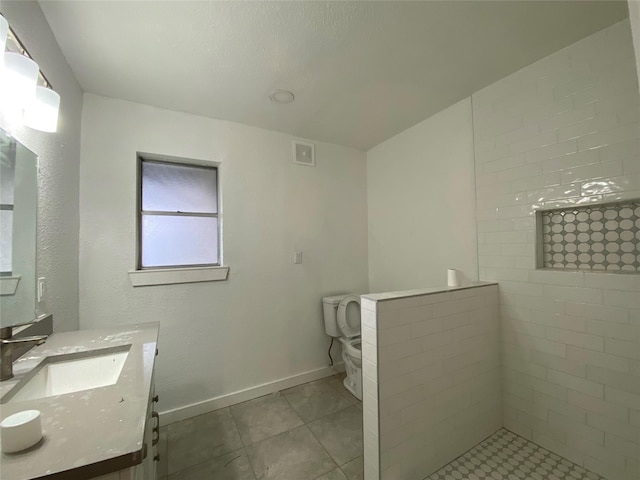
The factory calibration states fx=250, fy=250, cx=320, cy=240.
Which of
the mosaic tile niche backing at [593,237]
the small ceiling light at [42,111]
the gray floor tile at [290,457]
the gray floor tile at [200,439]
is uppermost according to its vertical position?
the small ceiling light at [42,111]

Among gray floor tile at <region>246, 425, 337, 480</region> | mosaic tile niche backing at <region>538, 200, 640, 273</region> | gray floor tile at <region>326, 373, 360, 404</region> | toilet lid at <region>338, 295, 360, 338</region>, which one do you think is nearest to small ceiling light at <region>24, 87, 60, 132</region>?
gray floor tile at <region>246, 425, 337, 480</region>

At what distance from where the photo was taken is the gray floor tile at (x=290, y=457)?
4.74 ft

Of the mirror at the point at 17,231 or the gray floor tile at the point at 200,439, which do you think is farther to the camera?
the gray floor tile at the point at 200,439

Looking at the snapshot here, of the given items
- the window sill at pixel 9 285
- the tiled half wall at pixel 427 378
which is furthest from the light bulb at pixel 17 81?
the tiled half wall at pixel 427 378

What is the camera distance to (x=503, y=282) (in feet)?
5.66

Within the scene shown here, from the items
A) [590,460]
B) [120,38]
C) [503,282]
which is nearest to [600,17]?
[503,282]

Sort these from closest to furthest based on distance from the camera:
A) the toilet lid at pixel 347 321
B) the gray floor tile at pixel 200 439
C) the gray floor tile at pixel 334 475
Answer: the gray floor tile at pixel 334 475
the gray floor tile at pixel 200 439
the toilet lid at pixel 347 321

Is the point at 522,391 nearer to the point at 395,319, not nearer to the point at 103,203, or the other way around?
the point at 395,319

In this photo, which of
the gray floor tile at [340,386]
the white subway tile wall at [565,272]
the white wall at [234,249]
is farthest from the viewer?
the gray floor tile at [340,386]

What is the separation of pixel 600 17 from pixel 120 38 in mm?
2465

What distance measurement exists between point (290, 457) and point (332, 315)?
1.10 m

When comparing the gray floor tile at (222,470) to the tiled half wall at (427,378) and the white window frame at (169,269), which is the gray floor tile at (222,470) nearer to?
the tiled half wall at (427,378)

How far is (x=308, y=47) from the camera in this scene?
1405 millimetres

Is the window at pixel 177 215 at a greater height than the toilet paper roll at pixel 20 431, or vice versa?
the window at pixel 177 215
